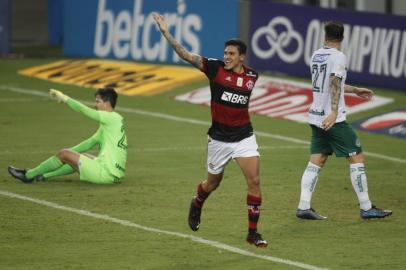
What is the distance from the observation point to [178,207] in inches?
588

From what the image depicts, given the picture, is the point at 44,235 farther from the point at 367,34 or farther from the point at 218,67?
the point at 367,34

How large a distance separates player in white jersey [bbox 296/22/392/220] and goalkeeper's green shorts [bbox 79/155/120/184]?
3.11 meters

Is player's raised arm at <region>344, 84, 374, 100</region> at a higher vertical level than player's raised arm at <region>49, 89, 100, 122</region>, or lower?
higher

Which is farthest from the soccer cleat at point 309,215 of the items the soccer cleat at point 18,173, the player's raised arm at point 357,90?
the soccer cleat at point 18,173

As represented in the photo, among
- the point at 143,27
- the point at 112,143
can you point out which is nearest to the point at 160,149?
the point at 112,143

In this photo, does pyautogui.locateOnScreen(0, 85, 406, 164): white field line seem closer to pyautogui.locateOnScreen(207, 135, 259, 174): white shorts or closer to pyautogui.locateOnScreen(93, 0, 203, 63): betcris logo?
pyautogui.locateOnScreen(93, 0, 203, 63): betcris logo

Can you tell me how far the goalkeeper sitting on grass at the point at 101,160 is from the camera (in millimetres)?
16188

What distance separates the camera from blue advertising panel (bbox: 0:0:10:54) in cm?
3030

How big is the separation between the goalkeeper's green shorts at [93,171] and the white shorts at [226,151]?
3.53 meters

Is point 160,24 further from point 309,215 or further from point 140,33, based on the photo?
point 140,33

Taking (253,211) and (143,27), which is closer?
(253,211)

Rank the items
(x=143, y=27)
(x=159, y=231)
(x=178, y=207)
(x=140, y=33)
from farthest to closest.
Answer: (x=140, y=33) → (x=143, y=27) → (x=178, y=207) → (x=159, y=231)

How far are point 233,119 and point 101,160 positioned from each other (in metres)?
3.82

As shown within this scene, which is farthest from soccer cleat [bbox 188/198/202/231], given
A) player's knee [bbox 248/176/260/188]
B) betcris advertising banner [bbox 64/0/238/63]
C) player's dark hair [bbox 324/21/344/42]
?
betcris advertising banner [bbox 64/0/238/63]
